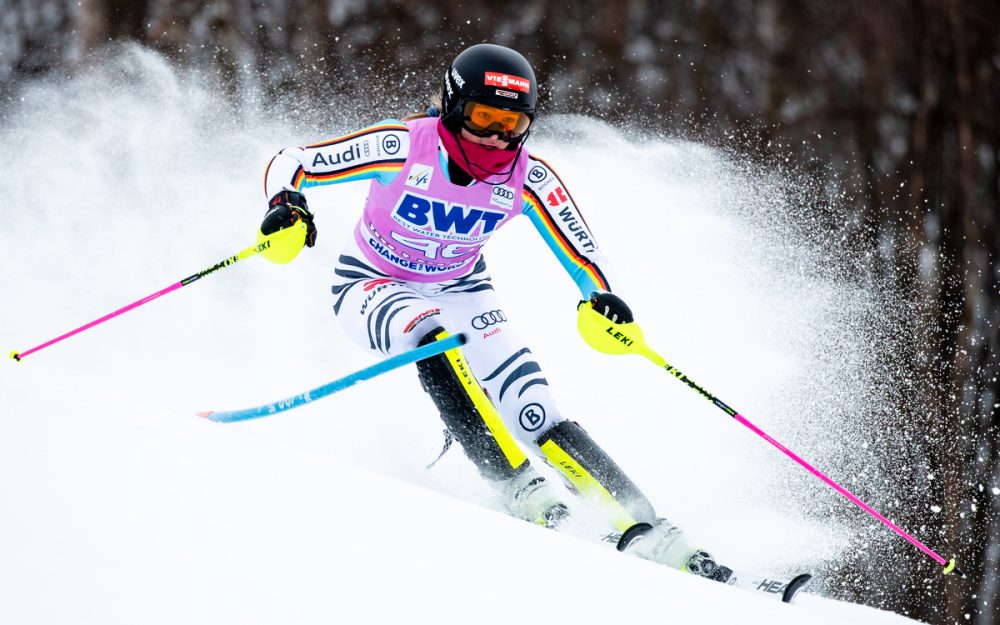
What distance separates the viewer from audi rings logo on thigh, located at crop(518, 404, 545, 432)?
8.25 ft

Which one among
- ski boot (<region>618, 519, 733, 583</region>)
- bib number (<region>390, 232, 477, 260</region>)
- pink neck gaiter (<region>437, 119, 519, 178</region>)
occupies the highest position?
pink neck gaiter (<region>437, 119, 519, 178</region>)

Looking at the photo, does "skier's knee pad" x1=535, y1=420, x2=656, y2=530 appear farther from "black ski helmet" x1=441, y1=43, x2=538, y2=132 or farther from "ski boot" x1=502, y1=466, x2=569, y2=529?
"black ski helmet" x1=441, y1=43, x2=538, y2=132

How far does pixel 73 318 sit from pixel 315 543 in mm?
4146

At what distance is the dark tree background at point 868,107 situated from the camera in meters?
7.74

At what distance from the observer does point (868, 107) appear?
870 centimetres

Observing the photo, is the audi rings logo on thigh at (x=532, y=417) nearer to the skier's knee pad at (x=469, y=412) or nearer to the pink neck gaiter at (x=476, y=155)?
the skier's knee pad at (x=469, y=412)

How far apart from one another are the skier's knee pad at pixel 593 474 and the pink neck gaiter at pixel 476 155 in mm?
813

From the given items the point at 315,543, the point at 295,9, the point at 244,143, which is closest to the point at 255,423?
the point at 244,143

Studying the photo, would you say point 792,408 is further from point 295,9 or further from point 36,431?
point 295,9

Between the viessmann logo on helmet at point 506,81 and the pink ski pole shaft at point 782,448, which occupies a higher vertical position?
the viessmann logo on helmet at point 506,81

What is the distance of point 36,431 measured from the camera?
4.56 feet

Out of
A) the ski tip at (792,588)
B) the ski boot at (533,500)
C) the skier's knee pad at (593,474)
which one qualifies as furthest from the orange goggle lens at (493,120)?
the ski tip at (792,588)

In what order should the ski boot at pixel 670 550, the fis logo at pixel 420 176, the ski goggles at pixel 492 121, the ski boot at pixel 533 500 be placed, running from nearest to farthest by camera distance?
the ski boot at pixel 670 550 → the ski boot at pixel 533 500 → the ski goggles at pixel 492 121 → the fis logo at pixel 420 176

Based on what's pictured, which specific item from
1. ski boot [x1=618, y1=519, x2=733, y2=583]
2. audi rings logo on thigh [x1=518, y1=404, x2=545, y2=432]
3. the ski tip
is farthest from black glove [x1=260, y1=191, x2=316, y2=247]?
the ski tip
